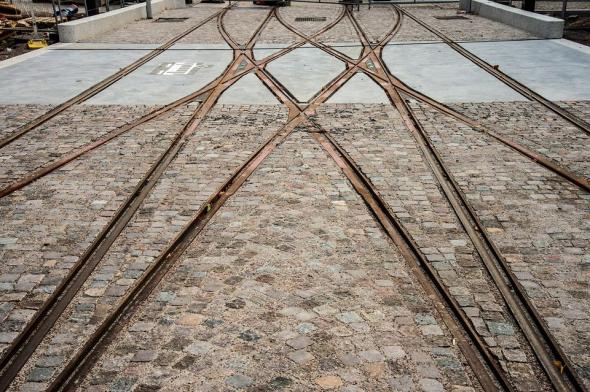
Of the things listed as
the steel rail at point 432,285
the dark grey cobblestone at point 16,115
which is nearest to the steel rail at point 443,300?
the steel rail at point 432,285

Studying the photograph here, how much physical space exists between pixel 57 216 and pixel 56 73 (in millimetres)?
8722

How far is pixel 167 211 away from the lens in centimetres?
643

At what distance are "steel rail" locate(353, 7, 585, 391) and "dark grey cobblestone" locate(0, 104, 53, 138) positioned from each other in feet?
23.0

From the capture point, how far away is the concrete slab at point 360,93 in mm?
11070

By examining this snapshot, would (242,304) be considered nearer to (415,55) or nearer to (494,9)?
(415,55)

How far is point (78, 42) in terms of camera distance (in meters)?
18.0

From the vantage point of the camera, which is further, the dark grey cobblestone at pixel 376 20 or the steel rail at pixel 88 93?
the dark grey cobblestone at pixel 376 20

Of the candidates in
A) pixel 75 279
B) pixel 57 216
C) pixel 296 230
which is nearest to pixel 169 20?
pixel 57 216

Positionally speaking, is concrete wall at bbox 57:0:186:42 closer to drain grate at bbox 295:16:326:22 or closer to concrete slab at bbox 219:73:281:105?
drain grate at bbox 295:16:326:22

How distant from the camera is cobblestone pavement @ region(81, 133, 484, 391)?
12.7 feet

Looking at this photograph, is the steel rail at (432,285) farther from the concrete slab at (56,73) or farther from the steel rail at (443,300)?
the concrete slab at (56,73)

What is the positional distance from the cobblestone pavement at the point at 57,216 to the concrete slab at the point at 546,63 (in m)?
8.15

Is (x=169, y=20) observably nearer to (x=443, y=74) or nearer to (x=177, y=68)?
(x=177, y=68)

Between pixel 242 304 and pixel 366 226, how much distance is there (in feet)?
6.35
